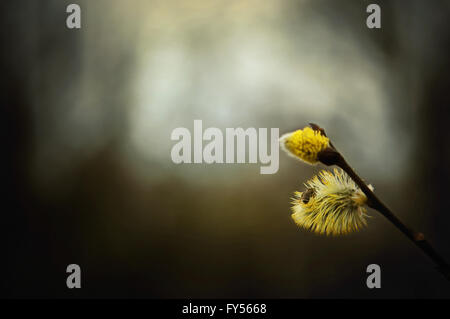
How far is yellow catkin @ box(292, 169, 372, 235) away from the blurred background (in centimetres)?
105

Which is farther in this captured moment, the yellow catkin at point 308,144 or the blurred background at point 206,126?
the blurred background at point 206,126

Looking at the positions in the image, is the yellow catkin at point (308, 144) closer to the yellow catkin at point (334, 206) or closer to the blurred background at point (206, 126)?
the yellow catkin at point (334, 206)

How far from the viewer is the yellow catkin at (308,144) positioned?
33cm

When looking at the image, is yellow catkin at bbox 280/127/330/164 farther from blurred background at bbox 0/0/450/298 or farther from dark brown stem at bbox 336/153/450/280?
blurred background at bbox 0/0/450/298

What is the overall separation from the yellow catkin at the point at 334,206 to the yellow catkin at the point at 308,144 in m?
0.08

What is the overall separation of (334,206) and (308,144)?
0.37 feet

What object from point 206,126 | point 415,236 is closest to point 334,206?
point 415,236

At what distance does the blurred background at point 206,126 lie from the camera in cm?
145

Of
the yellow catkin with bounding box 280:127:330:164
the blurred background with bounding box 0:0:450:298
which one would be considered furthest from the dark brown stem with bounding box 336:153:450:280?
the blurred background with bounding box 0:0:450:298

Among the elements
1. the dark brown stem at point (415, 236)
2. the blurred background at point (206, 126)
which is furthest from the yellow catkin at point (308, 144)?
the blurred background at point (206, 126)

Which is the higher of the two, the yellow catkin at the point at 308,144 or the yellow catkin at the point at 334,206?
the yellow catkin at the point at 308,144

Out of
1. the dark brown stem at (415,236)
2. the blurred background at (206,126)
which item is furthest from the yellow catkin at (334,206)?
the blurred background at (206,126)

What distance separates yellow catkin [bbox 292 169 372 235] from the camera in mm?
400
